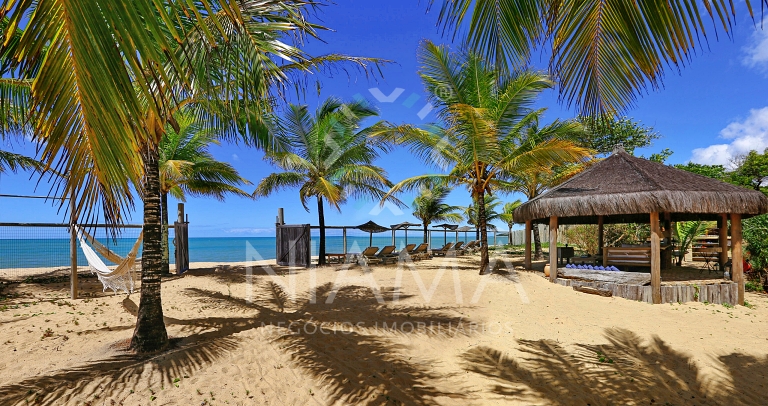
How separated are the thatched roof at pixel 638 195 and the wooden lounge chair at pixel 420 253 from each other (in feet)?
21.0

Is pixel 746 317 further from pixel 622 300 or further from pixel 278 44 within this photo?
pixel 278 44

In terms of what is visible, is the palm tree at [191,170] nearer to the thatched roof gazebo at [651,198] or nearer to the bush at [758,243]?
the thatched roof gazebo at [651,198]

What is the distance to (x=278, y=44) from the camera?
9.64 feet

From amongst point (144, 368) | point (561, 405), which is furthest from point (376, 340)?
point (144, 368)

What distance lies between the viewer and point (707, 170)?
1898 centimetres

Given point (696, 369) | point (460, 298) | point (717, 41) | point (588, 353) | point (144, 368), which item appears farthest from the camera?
point (460, 298)

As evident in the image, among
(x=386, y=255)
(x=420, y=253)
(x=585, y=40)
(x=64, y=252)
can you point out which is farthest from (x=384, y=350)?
(x=64, y=252)

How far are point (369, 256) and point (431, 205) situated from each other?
8.63 metres

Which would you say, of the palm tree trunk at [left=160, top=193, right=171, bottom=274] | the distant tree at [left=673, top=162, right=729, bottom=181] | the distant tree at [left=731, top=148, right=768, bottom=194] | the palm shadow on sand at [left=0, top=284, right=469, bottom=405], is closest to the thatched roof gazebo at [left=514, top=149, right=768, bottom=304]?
the palm shadow on sand at [left=0, top=284, right=469, bottom=405]

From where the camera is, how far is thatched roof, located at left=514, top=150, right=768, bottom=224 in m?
7.32

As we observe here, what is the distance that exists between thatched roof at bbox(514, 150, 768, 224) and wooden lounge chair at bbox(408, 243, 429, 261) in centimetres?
639

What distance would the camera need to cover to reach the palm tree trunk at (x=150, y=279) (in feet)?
13.6

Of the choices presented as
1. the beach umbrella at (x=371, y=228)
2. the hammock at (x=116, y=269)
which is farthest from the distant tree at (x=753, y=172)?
the hammock at (x=116, y=269)

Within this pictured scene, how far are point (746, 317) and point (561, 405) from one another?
5.85m
